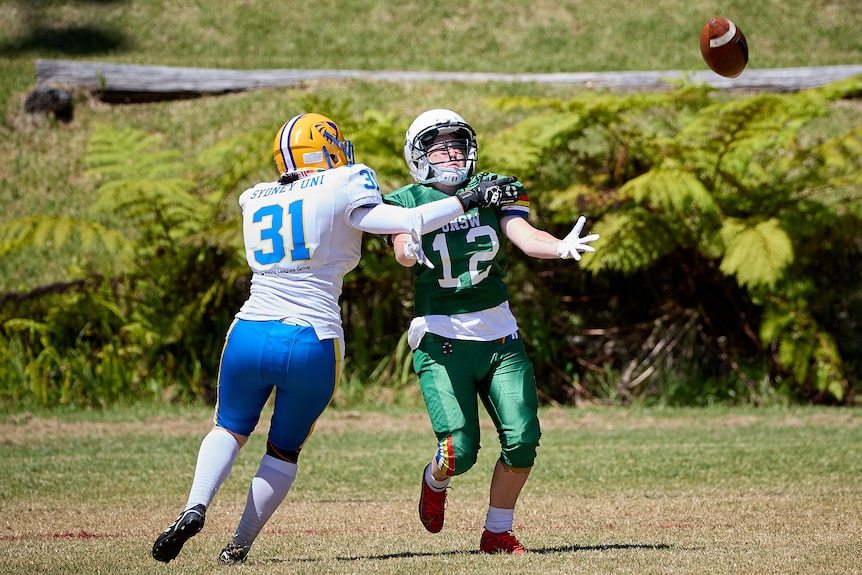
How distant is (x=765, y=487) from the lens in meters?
6.59

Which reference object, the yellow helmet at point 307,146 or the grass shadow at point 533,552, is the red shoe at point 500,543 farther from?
the yellow helmet at point 307,146

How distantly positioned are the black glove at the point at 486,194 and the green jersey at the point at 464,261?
27 cm

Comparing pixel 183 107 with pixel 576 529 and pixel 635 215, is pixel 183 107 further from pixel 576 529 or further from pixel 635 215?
pixel 576 529

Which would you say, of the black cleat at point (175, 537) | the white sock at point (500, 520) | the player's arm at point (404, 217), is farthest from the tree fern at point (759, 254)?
the black cleat at point (175, 537)

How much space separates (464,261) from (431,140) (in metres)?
0.62

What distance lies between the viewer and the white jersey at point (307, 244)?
14.0 ft

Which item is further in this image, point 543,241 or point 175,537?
point 543,241

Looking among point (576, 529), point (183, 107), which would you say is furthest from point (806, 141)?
point (576, 529)

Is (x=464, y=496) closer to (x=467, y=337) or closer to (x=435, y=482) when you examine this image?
(x=435, y=482)

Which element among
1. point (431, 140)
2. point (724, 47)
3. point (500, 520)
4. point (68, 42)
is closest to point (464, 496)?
point (500, 520)

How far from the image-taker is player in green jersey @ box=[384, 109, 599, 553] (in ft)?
15.1

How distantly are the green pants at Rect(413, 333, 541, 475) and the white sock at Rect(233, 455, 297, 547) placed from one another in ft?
2.38

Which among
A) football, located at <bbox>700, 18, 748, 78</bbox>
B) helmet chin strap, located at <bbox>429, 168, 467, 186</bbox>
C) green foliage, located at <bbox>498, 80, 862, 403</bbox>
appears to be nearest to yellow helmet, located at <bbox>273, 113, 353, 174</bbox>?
helmet chin strap, located at <bbox>429, 168, 467, 186</bbox>

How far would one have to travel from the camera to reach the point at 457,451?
4578mm
